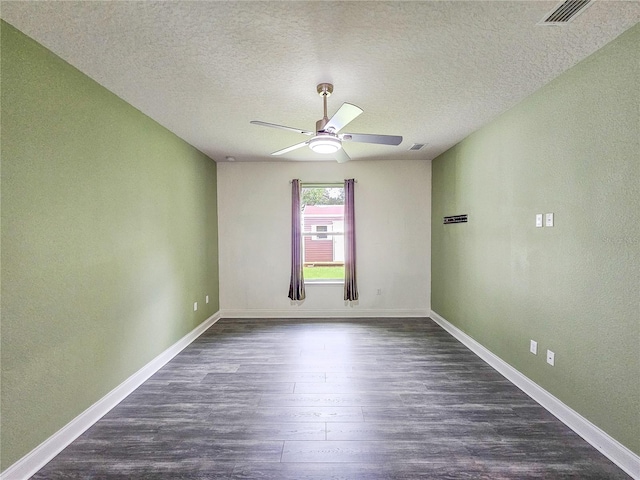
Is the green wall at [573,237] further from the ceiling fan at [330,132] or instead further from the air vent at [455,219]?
the ceiling fan at [330,132]

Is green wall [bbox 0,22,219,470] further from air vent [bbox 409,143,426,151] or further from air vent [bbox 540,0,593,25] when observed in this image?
air vent [bbox 409,143,426,151]

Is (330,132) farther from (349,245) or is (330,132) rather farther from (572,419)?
(572,419)

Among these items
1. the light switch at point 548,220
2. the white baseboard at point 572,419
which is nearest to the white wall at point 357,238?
the white baseboard at point 572,419

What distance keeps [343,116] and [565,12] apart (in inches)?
52.7

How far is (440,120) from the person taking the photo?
3.18 metres

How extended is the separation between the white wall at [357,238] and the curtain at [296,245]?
4.7 inches

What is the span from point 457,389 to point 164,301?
3144mm

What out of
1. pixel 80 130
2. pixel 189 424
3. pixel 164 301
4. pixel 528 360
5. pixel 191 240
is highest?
pixel 80 130

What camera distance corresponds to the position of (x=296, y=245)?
4945mm

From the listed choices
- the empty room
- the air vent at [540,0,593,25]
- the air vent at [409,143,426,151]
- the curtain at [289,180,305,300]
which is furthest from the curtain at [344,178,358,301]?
the air vent at [540,0,593,25]

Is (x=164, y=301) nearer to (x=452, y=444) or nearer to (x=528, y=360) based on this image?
(x=452, y=444)

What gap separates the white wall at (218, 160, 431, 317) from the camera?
501 cm

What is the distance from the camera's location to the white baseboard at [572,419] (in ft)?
5.80

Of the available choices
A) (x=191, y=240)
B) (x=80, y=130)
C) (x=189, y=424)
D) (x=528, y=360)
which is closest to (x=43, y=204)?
(x=80, y=130)
